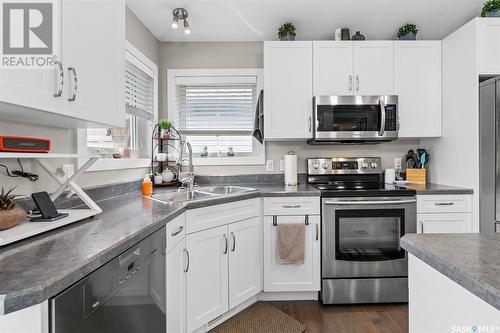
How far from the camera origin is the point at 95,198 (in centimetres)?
182

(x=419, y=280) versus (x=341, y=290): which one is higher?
(x=419, y=280)

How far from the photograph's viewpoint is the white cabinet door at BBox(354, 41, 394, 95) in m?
2.60

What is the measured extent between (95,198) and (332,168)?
2124mm

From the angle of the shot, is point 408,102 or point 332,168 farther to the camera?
point 332,168

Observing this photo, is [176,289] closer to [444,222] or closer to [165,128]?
[165,128]

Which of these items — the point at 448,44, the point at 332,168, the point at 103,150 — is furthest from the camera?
the point at 332,168

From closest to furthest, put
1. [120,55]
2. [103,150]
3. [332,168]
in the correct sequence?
[120,55], [103,150], [332,168]

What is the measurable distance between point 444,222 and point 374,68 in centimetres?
149

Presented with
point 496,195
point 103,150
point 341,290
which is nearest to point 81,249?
point 103,150

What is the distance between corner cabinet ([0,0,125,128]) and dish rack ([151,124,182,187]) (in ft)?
3.72

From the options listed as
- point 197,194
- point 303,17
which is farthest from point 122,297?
point 303,17

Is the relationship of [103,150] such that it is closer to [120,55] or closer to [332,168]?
[120,55]

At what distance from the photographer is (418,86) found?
8.64ft

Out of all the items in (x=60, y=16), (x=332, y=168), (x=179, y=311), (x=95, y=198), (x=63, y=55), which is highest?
(x=60, y=16)
